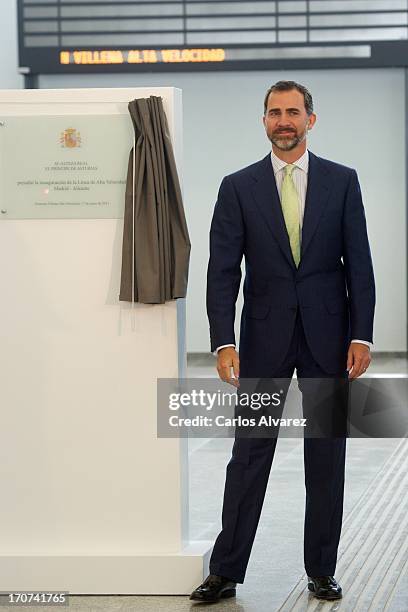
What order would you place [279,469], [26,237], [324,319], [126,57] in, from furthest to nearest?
1. [126,57]
2. [279,469]
3. [26,237]
4. [324,319]

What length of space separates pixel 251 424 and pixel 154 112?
1.01 m

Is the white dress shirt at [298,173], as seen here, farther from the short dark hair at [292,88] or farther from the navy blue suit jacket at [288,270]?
the short dark hair at [292,88]

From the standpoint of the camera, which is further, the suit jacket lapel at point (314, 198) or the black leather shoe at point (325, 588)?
the black leather shoe at point (325, 588)

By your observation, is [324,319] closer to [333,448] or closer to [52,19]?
[333,448]

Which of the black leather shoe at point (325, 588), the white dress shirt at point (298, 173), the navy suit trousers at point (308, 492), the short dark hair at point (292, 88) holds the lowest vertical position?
the black leather shoe at point (325, 588)

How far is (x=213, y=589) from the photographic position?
3461 millimetres

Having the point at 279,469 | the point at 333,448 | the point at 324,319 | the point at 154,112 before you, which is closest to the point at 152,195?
the point at 154,112

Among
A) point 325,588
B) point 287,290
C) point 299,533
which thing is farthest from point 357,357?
point 299,533

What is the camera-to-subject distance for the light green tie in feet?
11.2

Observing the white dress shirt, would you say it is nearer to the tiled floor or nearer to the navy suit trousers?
the navy suit trousers

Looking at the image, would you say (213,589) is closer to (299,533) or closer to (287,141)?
(299,533)

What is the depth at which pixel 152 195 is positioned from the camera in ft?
11.4

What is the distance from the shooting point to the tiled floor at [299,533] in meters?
3.48

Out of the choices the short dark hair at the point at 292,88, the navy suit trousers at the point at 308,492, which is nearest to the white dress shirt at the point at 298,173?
the short dark hair at the point at 292,88
